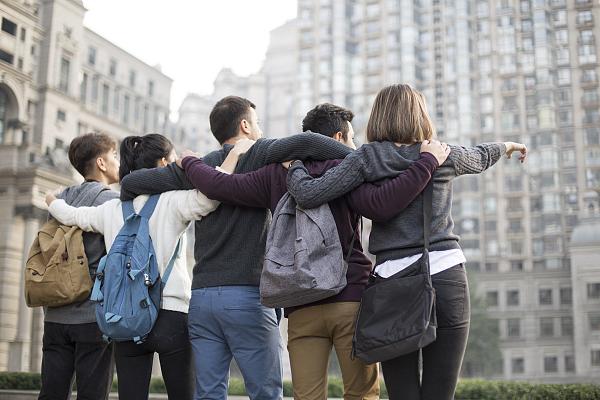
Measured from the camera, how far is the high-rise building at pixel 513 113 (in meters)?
29.0

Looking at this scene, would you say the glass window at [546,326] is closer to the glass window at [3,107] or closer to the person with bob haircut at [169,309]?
the glass window at [3,107]

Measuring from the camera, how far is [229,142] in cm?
267

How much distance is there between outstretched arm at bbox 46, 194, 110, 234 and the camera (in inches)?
112

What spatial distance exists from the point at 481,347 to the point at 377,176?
28.1 metres

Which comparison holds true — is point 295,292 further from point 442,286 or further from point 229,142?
point 229,142

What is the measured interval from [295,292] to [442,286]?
43 cm

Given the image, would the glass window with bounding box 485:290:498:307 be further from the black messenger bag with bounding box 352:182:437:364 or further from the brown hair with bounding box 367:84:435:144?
the black messenger bag with bounding box 352:182:437:364

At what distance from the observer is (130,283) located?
253 cm

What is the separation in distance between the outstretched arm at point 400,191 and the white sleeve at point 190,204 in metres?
0.62

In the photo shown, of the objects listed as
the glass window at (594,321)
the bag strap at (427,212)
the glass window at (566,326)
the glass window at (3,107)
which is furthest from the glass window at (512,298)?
the bag strap at (427,212)

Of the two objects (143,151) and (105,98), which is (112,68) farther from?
(143,151)

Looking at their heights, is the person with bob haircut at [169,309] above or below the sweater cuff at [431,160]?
below

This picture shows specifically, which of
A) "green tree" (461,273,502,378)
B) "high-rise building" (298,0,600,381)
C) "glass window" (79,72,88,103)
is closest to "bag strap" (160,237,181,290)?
"glass window" (79,72,88,103)

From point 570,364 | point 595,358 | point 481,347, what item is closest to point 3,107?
point 481,347
